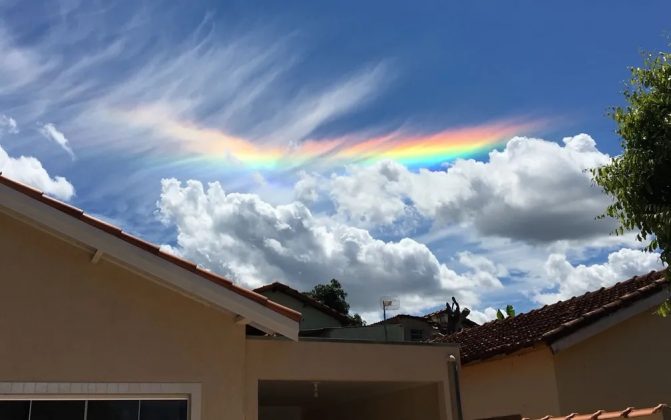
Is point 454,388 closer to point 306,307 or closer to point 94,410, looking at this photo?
point 94,410

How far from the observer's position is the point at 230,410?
9594 millimetres

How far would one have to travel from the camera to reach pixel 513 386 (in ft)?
50.7

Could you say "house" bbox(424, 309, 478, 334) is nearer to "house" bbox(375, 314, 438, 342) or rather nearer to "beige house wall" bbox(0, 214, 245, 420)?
"house" bbox(375, 314, 438, 342)

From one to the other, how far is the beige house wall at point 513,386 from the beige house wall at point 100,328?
241 inches

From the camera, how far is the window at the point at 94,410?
27.8 feet

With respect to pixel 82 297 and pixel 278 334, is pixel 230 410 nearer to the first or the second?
pixel 278 334

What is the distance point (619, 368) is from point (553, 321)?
163cm

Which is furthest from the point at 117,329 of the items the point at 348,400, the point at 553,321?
the point at 553,321

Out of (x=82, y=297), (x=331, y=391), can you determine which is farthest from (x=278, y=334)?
(x=331, y=391)

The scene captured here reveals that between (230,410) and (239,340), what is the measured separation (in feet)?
3.08

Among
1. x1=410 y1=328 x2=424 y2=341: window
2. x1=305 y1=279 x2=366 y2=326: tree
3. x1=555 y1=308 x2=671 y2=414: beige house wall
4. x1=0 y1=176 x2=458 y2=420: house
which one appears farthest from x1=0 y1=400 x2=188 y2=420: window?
x1=305 y1=279 x2=366 y2=326: tree

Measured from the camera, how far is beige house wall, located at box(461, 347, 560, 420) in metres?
14.7

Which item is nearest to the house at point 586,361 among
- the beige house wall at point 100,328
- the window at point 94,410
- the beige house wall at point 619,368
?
the beige house wall at point 619,368

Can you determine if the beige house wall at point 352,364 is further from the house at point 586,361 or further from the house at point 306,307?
the house at point 306,307
